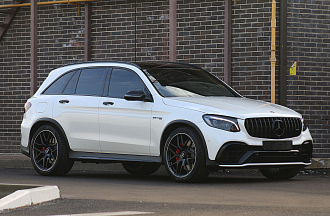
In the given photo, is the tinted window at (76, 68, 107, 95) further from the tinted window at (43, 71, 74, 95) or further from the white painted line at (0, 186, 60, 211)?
the white painted line at (0, 186, 60, 211)

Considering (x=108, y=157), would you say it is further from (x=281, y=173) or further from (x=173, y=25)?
(x=173, y=25)

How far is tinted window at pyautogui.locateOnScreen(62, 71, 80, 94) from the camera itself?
34.9 feet

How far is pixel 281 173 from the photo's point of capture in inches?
393

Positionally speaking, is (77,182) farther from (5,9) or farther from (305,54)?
(5,9)

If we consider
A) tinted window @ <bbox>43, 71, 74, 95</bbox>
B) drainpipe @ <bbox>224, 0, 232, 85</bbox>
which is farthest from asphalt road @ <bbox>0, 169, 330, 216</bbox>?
drainpipe @ <bbox>224, 0, 232, 85</bbox>

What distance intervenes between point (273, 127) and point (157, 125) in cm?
157

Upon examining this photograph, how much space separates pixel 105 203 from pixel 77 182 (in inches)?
105

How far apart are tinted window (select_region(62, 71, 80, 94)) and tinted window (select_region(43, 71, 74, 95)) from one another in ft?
0.29

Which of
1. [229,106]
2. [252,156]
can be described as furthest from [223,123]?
[252,156]

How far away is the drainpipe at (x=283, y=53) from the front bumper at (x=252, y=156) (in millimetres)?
4908

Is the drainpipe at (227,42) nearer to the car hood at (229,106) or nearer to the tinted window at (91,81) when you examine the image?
the tinted window at (91,81)

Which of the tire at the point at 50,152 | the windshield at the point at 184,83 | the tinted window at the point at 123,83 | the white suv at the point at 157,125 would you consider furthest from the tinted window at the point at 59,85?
the windshield at the point at 184,83

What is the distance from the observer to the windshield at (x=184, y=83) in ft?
31.4

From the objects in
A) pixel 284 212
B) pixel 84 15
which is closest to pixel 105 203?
pixel 284 212
